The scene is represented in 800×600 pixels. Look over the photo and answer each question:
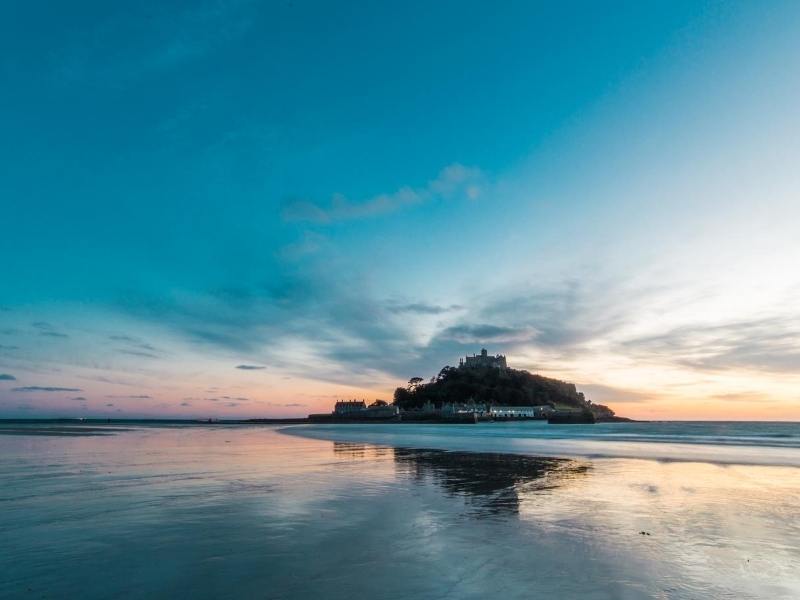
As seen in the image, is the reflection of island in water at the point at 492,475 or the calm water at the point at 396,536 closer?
the calm water at the point at 396,536

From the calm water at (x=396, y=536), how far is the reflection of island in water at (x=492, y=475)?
6.1 inches

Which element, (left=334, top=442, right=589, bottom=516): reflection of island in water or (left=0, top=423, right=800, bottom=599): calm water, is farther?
(left=334, top=442, right=589, bottom=516): reflection of island in water

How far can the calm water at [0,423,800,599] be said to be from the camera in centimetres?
813

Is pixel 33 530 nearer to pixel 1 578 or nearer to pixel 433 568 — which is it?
pixel 1 578

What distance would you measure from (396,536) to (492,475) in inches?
483

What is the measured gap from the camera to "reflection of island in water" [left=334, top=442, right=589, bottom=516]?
632 inches

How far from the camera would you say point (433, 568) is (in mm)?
8992

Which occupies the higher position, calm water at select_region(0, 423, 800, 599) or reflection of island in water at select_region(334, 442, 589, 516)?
reflection of island in water at select_region(334, 442, 589, 516)

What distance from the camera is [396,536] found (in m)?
11.3

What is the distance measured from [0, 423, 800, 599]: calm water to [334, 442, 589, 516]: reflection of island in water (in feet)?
0.51

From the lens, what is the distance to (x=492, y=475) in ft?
74.0

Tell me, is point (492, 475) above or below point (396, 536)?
above

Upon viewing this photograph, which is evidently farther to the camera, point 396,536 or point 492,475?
point 492,475

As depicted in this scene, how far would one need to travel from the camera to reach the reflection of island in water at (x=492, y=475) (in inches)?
632
